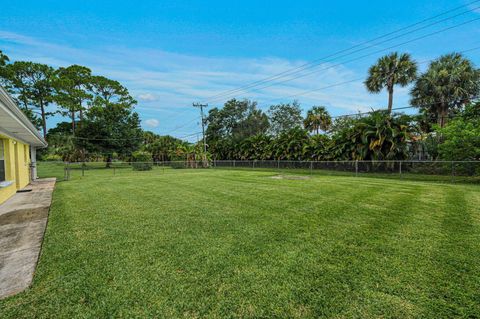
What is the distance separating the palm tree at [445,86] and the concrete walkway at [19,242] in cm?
2200

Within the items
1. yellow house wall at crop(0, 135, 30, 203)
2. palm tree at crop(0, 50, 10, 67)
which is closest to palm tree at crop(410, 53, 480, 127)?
yellow house wall at crop(0, 135, 30, 203)

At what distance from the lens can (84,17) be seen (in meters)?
11.3

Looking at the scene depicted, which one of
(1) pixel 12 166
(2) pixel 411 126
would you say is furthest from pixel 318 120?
(1) pixel 12 166

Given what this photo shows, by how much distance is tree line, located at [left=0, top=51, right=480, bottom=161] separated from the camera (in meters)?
15.0

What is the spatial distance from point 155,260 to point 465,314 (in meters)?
3.00

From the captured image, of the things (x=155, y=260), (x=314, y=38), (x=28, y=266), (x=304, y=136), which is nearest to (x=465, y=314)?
(x=155, y=260)

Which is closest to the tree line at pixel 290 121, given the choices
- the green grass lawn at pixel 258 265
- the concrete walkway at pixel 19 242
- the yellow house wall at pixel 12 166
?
the green grass lawn at pixel 258 265

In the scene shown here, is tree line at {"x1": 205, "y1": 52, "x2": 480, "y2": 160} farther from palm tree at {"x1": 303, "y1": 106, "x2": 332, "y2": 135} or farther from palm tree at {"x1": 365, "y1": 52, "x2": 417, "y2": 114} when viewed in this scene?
palm tree at {"x1": 303, "y1": 106, "x2": 332, "y2": 135}

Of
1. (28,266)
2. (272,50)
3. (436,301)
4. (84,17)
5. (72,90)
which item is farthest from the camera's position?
(72,90)

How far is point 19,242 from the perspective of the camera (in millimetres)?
3498

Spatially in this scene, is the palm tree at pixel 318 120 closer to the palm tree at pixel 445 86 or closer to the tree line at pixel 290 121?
the tree line at pixel 290 121

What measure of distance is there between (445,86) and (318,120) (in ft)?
39.4

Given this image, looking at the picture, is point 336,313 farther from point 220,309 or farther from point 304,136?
point 304,136

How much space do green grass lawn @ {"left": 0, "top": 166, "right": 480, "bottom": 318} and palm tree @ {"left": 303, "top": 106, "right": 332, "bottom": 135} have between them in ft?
78.0
